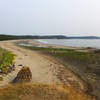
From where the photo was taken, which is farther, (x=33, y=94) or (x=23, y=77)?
(x=23, y=77)

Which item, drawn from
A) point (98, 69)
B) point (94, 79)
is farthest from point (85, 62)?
point (94, 79)

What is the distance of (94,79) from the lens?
38.1 feet

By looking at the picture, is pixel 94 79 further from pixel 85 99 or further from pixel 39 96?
pixel 39 96

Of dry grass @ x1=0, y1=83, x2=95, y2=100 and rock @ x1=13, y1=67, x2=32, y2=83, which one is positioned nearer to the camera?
dry grass @ x1=0, y1=83, x2=95, y2=100

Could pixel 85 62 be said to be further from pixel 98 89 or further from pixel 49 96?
pixel 49 96

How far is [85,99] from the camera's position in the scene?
A: 7.67 metres

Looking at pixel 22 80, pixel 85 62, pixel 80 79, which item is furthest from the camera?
pixel 85 62

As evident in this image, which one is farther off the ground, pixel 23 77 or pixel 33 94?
pixel 23 77

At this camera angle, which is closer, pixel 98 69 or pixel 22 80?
pixel 22 80

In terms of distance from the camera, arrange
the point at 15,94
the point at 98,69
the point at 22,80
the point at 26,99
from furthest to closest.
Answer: the point at 98,69, the point at 22,80, the point at 15,94, the point at 26,99

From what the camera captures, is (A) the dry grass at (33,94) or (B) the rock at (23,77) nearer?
(A) the dry grass at (33,94)

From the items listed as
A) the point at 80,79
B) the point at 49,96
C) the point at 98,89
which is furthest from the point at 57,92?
the point at 80,79

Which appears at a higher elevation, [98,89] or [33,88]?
[33,88]

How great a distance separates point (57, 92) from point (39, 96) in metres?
1.10
